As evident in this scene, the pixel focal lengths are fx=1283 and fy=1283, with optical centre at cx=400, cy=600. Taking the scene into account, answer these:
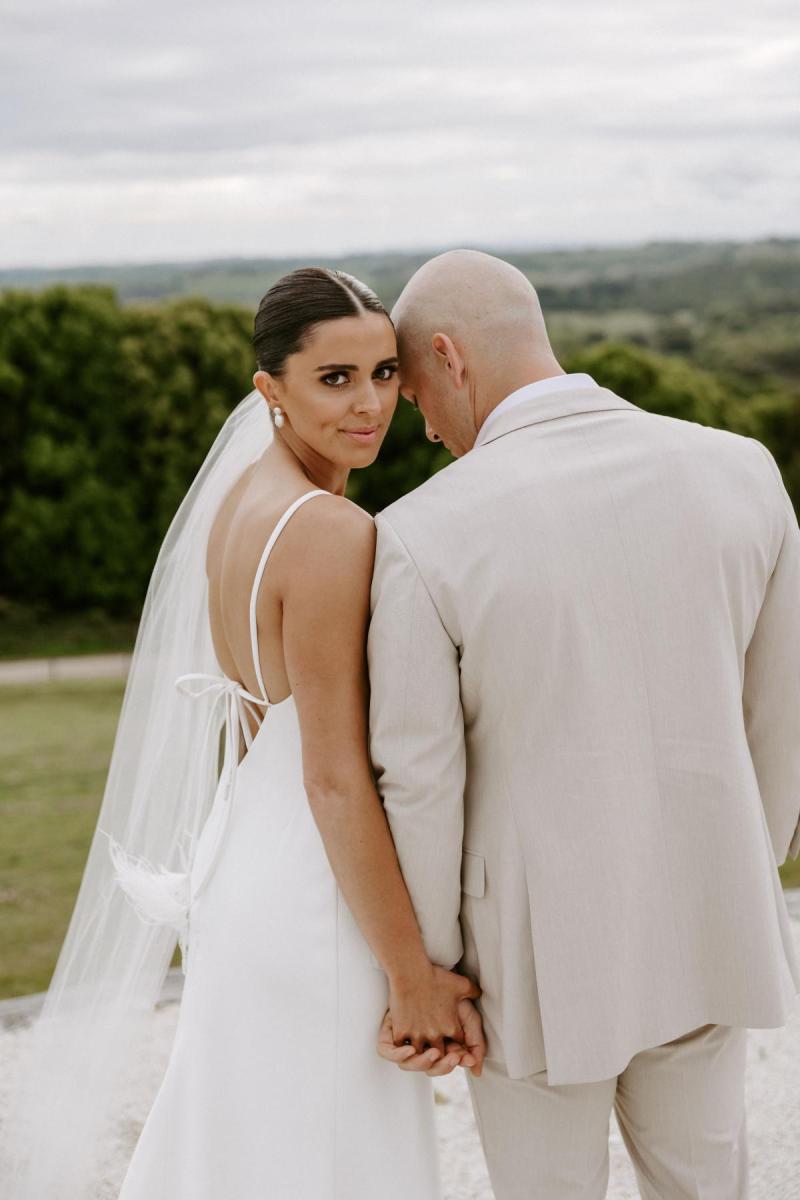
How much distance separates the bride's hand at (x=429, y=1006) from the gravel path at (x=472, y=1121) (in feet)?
5.71

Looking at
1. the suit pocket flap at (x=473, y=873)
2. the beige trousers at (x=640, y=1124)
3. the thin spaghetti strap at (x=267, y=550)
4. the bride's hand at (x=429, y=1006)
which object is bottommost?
the beige trousers at (x=640, y=1124)

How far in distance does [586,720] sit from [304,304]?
3.25 feet

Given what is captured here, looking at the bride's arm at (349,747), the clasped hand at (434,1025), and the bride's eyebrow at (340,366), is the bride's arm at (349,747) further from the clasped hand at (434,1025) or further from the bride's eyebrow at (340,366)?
the bride's eyebrow at (340,366)

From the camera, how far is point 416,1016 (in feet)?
8.13

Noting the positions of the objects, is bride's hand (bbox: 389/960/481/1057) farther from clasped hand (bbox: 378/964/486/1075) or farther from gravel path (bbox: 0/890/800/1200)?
gravel path (bbox: 0/890/800/1200)

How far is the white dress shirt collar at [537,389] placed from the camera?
2381 millimetres

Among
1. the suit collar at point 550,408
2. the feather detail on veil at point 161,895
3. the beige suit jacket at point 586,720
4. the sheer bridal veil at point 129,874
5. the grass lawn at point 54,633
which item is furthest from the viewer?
the grass lawn at point 54,633

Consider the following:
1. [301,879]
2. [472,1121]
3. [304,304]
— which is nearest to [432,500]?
[304,304]

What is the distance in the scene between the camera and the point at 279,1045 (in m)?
2.58

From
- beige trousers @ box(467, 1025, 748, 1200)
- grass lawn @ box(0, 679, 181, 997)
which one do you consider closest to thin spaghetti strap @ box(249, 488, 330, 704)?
beige trousers @ box(467, 1025, 748, 1200)

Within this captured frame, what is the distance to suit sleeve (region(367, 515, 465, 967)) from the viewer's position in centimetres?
224

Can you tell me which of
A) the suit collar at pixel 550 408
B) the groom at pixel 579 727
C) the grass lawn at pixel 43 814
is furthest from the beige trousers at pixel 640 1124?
the grass lawn at pixel 43 814

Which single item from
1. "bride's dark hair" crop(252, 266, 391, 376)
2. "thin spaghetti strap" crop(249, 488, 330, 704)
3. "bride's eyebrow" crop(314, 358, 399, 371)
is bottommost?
"thin spaghetti strap" crop(249, 488, 330, 704)

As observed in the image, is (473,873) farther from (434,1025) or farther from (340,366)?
(340,366)
